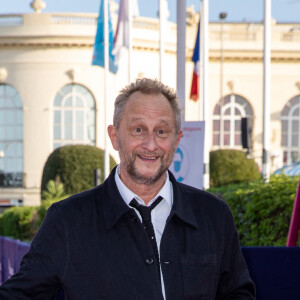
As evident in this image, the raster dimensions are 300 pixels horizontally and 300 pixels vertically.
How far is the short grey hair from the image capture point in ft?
9.95

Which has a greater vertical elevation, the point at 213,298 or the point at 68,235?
the point at 68,235

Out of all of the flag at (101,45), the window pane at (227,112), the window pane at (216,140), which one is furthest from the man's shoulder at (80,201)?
the window pane at (227,112)

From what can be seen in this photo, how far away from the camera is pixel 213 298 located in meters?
2.95

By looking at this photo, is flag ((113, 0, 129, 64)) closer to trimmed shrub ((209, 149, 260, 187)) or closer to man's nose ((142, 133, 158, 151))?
trimmed shrub ((209, 149, 260, 187))

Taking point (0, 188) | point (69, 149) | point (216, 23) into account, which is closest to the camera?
point (69, 149)

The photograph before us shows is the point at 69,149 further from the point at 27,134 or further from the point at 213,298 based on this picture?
the point at 213,298

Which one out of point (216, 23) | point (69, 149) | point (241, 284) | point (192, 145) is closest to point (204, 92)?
point (69, 149)

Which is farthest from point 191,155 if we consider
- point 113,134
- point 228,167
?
point 228,167

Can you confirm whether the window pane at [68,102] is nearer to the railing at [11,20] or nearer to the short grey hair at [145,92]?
→ the railing at [11,20]

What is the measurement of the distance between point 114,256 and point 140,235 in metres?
0.14

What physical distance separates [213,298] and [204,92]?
1926cm

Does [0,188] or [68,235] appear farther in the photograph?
[0,188]

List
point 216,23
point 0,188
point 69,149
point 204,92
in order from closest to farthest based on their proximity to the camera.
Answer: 1. point 204,92
2. point 69,149
3. point 0,188
4. point 216,23

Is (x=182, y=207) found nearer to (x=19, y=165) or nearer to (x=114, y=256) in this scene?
(x=114, y=256)
